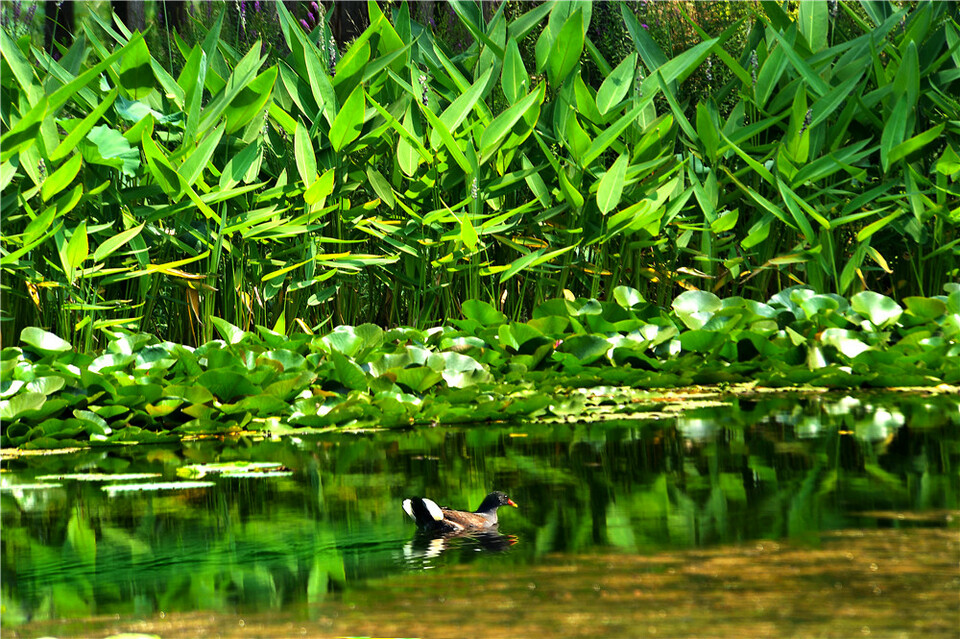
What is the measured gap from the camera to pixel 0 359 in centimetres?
345

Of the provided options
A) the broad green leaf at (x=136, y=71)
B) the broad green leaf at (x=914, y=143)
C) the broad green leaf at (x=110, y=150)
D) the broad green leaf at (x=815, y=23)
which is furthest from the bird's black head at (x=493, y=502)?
the broad green leaf at (x=815, y=23)

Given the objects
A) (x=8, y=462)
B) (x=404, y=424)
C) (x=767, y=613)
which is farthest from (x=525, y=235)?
(x=767, y=613)

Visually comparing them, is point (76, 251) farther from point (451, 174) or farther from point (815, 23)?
point (815, 23)

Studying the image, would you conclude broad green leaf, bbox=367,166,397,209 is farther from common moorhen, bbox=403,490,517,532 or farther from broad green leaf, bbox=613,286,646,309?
common moorhen, bbox=403,490,517,532

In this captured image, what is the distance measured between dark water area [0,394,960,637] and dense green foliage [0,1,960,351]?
1.28m

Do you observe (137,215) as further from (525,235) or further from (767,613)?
(767,613)

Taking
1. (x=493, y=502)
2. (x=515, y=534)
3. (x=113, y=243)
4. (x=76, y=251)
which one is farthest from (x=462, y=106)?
(x=515, y=534)

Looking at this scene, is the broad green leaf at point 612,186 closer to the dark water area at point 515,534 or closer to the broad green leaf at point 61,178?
the dark water area at point 515,534

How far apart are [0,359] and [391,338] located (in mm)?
1356

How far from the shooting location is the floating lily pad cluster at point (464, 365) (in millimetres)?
3250

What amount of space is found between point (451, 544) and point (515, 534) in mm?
127

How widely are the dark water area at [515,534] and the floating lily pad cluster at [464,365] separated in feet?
0.39

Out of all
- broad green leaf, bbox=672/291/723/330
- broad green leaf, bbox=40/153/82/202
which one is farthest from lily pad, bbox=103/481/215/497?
broad green leaf, bbox=672/291/723/330

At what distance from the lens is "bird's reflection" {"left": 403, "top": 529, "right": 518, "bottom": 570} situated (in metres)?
1.94
